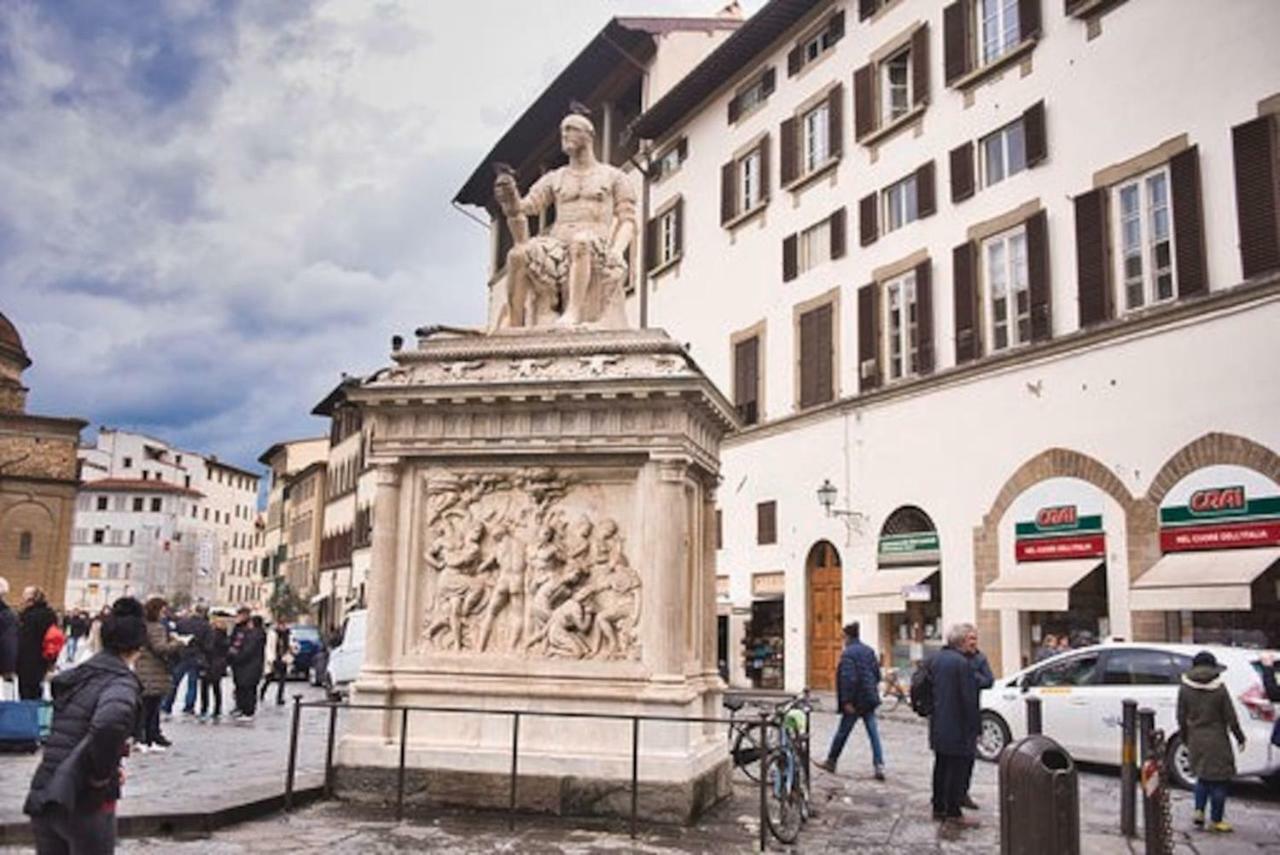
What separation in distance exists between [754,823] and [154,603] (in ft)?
28.4

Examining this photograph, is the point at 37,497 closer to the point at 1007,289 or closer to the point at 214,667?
the point at 214,667

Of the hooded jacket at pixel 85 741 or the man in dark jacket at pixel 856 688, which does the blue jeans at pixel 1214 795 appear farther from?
the hooded jacket at pixel 85 741

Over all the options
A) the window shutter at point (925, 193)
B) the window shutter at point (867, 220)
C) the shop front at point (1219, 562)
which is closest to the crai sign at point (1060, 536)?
the shop front at point (1219, 562)

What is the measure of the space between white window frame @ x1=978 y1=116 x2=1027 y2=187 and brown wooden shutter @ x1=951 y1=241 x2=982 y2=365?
4.68ft

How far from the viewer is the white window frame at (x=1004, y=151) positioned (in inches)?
917

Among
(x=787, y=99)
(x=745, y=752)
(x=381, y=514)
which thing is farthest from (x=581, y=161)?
(x=787, y=99)

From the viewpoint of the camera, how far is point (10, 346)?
220 feet

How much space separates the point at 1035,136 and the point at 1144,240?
352cm

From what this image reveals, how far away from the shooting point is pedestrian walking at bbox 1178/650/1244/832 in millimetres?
10445

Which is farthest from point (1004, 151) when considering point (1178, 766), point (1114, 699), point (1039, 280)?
point (1178, 766)

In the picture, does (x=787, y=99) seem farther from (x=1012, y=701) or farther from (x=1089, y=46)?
(x=1012, y=701)

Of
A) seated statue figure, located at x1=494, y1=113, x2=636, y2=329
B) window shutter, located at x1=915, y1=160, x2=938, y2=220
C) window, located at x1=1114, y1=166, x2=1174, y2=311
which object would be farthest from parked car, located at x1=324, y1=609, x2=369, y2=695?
window, located at x1=1114, y1=166, x2=1174, y2=311

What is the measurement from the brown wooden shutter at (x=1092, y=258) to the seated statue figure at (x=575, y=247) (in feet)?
39.8

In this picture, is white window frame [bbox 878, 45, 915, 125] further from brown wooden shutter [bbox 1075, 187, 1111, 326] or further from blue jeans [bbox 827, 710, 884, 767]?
blue jeans [bbox 827, 710, 884, 767]
